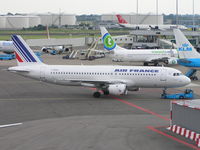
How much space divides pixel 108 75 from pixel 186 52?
47.5ft

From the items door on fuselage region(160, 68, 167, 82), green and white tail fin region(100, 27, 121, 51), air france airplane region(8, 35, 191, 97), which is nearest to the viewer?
door on fuselage region(160, 68, 167, 82)

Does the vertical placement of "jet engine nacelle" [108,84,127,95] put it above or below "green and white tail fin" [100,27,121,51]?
below

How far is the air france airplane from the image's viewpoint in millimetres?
42156

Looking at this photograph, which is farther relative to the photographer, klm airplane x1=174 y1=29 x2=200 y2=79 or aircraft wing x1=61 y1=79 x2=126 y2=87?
klm airplane x1=174 y1=29 x2=200 y2=79

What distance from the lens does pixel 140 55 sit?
74.9 m

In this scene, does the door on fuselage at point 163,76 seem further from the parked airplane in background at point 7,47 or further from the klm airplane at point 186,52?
the parked airplane in background at point 7,47

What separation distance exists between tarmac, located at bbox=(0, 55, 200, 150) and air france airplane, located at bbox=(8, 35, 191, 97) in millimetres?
1637

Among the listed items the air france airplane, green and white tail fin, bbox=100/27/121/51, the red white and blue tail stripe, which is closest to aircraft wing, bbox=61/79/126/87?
the air france airplane

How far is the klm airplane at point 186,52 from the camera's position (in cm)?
5150

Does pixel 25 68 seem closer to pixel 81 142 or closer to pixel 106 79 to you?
pixel 106 79

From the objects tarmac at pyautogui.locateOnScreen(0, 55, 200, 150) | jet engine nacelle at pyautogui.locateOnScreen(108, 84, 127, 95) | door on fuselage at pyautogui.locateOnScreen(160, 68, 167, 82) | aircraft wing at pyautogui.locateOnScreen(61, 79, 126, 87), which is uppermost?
door on fuselage at pyautogui.locateOnScreen(160, 68, 167, 82)

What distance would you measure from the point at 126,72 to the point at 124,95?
10.2 ft

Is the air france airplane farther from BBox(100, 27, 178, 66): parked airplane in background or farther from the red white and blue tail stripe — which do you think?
BBox(100, 27, 178, 66): parked airplane in background

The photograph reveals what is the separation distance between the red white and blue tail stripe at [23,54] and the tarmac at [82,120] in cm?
389
